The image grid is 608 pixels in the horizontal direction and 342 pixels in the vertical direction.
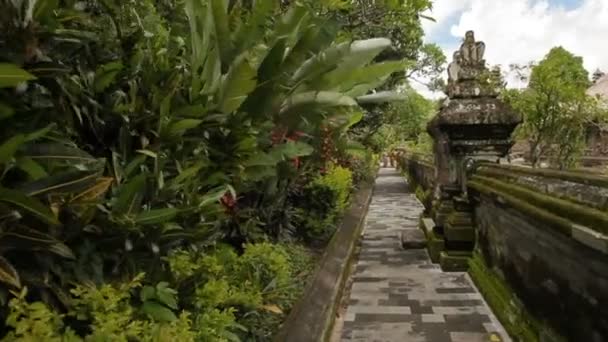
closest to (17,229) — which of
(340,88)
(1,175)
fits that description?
(1,175)

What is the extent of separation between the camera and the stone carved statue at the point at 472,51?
5.62 meters

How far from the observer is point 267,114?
372 centimetres

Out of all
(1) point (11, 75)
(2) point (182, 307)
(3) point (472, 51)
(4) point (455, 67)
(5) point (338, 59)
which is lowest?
(2) point (182, 307)

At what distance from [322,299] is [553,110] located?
26.5 ft

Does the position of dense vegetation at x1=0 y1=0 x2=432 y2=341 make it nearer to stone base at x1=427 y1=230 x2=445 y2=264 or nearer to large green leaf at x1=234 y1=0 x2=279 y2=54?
large green leaf at x1=234 y1=0 x2=279 y2=54

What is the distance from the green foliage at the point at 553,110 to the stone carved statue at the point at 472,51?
4250mm

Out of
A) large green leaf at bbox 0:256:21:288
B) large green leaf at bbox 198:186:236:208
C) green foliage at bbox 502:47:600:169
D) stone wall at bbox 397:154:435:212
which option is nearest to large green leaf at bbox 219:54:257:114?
large green leaf at bbox 198:186:236:208

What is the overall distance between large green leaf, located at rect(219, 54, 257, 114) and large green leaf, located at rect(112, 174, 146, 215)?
106 centimetres

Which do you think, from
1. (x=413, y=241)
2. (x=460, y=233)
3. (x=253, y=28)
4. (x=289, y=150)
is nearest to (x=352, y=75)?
(x=289, y=150)

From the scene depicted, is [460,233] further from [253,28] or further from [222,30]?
[222,30]

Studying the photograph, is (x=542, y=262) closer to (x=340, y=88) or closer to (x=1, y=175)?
(x=340, y=88)

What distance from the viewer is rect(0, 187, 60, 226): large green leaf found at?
65.6 inches

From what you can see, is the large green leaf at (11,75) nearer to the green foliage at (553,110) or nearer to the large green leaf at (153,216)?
the large green leaf at (153,216)

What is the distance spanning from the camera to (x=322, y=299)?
3977 mm
